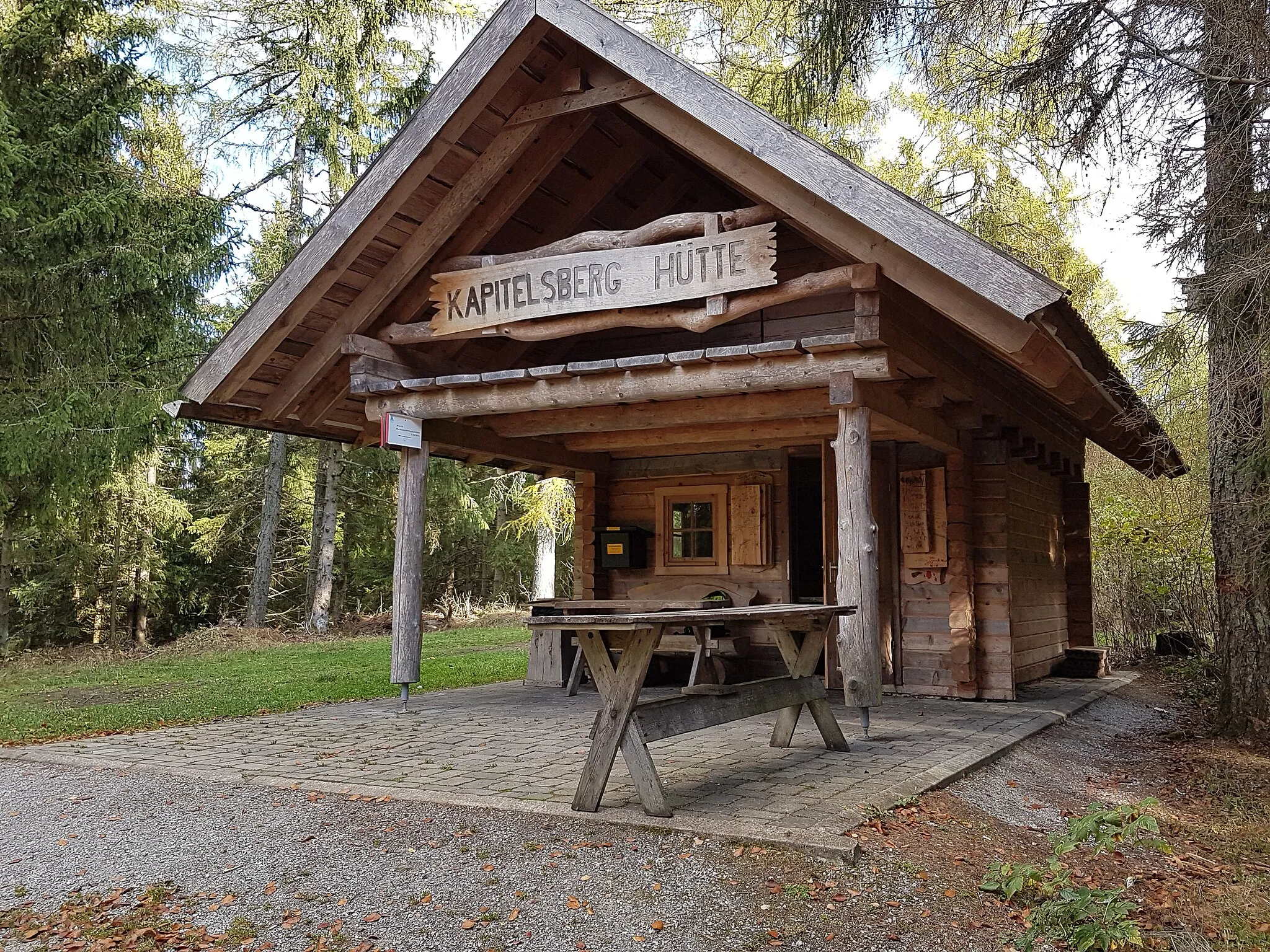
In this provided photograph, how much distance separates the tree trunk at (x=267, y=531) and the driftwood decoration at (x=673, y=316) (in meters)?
12.1

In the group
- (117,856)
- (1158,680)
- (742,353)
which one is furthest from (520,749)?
(1158,680)

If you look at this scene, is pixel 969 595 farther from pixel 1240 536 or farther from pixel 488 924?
pixel 488 924

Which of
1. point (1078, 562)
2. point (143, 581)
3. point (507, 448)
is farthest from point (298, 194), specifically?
point (1078, 562)

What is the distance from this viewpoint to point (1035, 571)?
11773 mm

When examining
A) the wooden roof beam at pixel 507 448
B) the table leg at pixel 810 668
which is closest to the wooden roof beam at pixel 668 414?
the wooden roof beam at pixel 507 448

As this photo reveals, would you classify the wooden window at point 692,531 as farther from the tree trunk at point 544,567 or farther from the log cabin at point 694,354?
the tree trunk at point 544,567

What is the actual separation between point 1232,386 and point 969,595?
3.58 meters

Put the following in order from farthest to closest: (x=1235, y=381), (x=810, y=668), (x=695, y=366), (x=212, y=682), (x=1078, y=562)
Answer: (x=1078, y=562)
(x=212, y=682)
(x=695, y=366)
(x=1235, y=381)
(x=810, y=668)

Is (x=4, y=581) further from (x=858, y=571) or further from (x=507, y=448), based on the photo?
(x=858, y=571)

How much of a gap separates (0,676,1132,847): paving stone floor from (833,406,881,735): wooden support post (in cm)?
45

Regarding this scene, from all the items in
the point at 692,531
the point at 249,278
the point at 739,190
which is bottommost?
the point at 692,531

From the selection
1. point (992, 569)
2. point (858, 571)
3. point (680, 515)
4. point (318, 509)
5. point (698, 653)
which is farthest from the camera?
point (318, 509)

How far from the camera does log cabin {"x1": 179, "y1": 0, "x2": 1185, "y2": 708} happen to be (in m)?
7.11

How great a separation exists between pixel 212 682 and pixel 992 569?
9422mm
